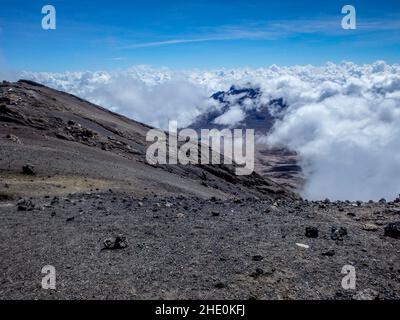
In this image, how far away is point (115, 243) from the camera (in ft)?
45.2

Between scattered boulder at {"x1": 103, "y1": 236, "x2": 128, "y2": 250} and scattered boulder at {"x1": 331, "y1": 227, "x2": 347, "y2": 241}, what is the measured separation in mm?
7438

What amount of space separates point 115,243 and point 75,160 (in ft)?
87.4

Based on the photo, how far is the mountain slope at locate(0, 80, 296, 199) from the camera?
31.1 meters

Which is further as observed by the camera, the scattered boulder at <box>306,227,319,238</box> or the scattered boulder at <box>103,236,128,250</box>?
the scattered boulder at <box>306,227,319,238</box>

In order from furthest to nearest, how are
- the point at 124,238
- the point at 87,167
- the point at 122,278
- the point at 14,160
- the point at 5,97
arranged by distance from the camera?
the point at 5,97 → the point at 87,167 → the point at 14,160 → the point at 124,238 → the point at 122,278

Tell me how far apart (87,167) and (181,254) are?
25.8 meters

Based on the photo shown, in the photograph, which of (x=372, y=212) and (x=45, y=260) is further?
(x=372, y=212)

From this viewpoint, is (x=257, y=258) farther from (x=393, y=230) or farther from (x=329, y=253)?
(x=393, y=230)

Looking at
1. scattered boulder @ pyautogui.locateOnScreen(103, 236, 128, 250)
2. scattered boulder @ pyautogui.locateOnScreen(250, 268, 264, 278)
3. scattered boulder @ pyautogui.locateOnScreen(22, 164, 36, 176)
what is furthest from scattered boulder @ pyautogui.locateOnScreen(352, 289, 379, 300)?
scattered boulder @ pyautogui.locateOnScreen(22, 164, 36, 176)

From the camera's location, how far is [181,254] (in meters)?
13.1

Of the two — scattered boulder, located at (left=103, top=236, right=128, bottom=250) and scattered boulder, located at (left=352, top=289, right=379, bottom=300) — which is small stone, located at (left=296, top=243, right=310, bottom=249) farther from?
scattered boulder, located at (left=103, top=236, right=128, bottom=250)

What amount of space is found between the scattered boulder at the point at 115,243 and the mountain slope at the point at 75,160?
12.5 m
